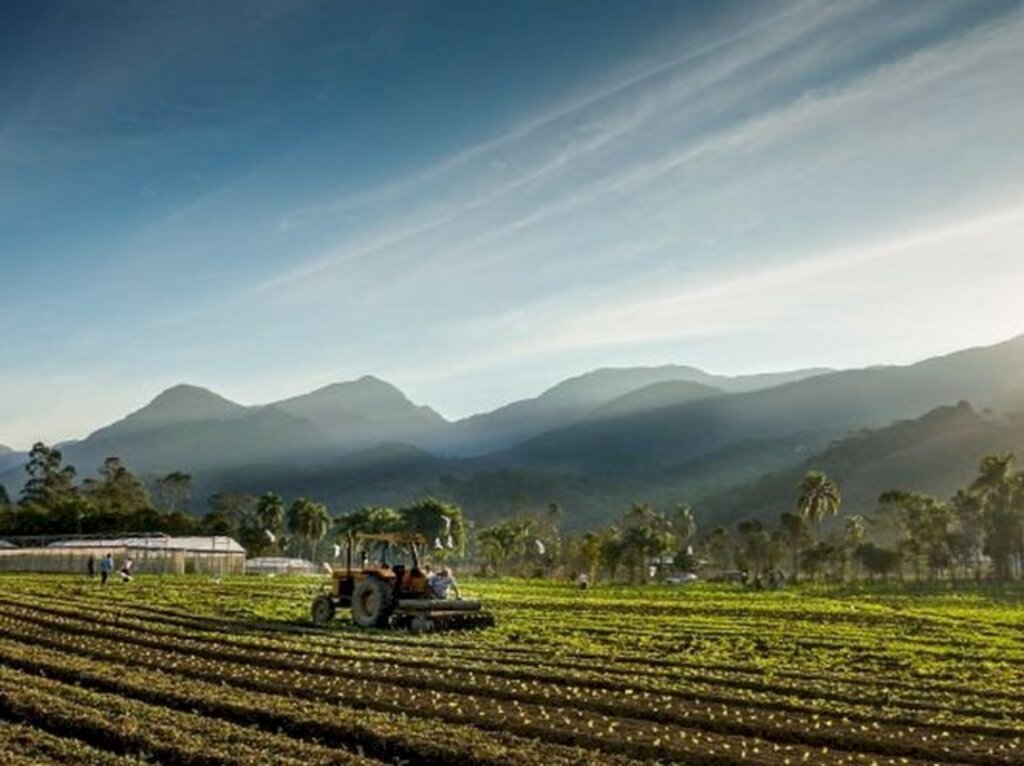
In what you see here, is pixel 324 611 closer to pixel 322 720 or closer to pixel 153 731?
pixel 322 720

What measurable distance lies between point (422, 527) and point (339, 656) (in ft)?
423

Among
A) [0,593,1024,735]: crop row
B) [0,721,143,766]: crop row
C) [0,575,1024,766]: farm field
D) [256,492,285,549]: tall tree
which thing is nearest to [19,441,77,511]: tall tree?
[256,492,285,549]: tall tree

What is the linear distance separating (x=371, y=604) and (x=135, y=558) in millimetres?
60553

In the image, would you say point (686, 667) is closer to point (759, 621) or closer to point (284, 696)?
point (284, 696)

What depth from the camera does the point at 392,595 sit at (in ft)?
102

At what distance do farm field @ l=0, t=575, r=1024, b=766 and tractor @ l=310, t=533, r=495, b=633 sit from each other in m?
1.20

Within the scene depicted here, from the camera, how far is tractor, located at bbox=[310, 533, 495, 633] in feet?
100

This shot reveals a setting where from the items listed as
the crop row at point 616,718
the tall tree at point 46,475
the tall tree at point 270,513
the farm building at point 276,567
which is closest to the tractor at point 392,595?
the crop row at point 616,718

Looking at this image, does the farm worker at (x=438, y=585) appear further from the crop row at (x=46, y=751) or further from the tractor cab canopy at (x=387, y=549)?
the crop row at (x=46, y=751)

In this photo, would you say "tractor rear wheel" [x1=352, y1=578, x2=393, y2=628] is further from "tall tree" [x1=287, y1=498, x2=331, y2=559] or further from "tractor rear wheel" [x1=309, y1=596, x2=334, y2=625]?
"tall tree" [x1=287, y1=498, x2=331, y2=559]

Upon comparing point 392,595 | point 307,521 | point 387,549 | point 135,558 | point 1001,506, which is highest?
point 387,549

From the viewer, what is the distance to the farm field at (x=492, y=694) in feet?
47.9

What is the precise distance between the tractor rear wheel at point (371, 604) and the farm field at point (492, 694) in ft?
4.70

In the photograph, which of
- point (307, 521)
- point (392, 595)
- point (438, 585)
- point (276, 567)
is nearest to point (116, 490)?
point (307, 521)
